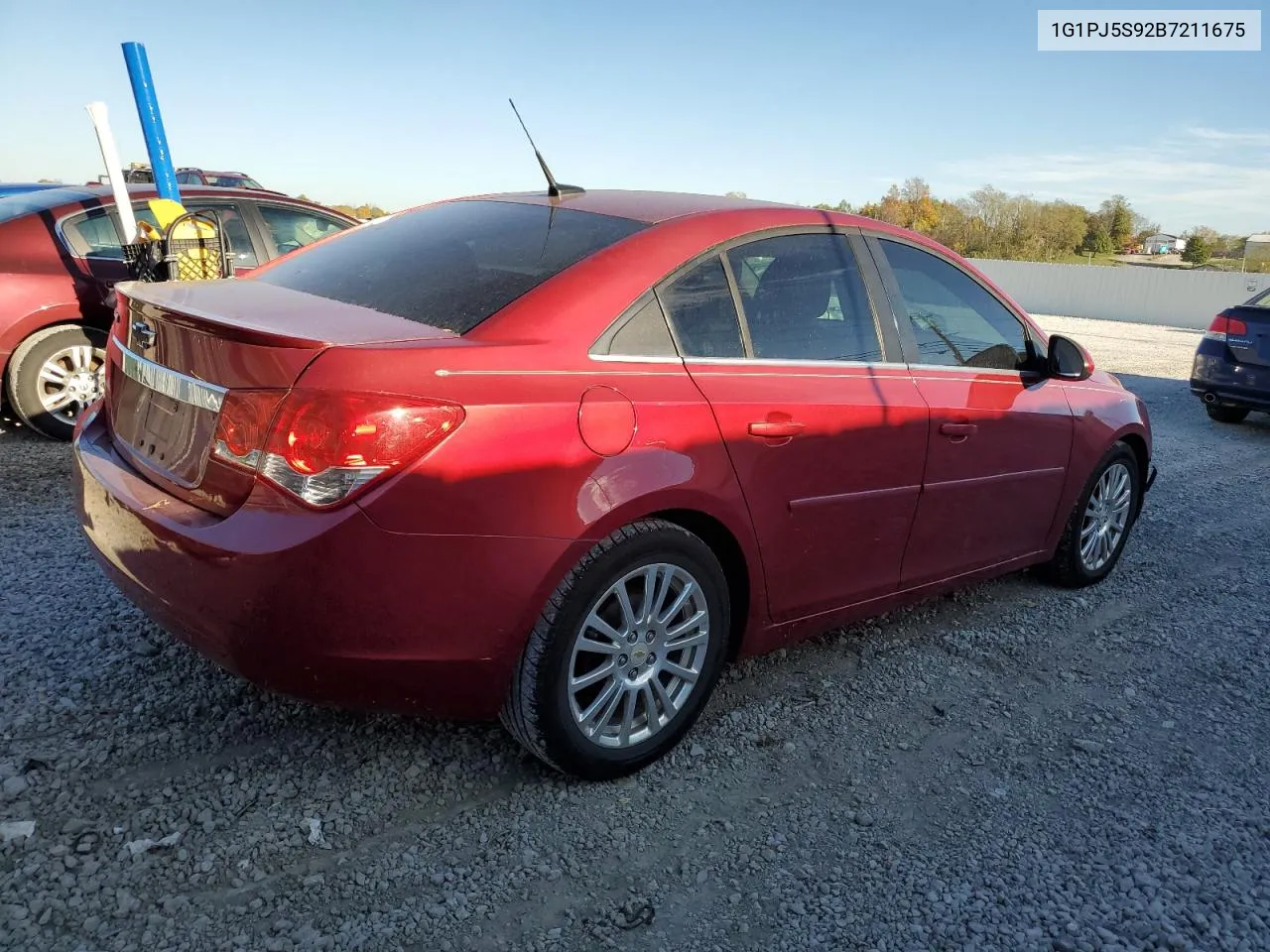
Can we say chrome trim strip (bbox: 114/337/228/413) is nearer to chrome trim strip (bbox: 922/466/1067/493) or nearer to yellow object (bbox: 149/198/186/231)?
chrome trim strip (bbox: 922/466/1067/493)

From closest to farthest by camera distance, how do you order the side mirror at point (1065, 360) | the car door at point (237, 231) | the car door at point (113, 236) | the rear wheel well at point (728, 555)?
1. the rear wheel well at point (728, 555)
2. the side mirror at point (1065, 360)
3. the car door at point (113, 236)
4. the car door at point (237, 231)

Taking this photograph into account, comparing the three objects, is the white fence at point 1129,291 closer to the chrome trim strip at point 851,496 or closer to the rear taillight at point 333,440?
the chrome trim strip at point 851,496

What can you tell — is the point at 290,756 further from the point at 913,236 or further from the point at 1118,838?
the point at 913,236

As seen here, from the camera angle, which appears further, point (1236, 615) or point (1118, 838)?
point (1236, 615)

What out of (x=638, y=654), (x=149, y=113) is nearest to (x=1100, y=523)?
(x=638, y=654)

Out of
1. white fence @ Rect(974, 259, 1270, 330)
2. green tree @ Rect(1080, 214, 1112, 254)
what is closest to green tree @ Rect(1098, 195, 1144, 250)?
green tree @ Rect(1080, 214, 1112, 254)

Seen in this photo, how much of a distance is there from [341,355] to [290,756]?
4.04ft

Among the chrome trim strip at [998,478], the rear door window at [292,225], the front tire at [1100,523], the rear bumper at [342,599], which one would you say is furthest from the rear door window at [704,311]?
the rear door window at [292,225]

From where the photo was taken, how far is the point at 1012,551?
13.7 feet

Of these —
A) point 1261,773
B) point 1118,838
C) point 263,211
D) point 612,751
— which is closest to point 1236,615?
point 1261,773

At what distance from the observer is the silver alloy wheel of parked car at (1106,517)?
464 centimetres

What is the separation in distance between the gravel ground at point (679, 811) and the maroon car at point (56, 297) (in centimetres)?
257

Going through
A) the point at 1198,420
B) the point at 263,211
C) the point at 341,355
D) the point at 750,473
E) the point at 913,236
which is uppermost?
the point at 263,211

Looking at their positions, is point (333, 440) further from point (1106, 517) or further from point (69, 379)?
point (69, 379)
